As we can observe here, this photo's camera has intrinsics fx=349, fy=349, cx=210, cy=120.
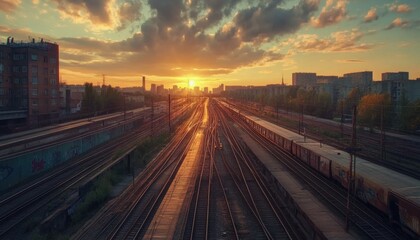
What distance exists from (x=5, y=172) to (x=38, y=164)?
425 centimetres

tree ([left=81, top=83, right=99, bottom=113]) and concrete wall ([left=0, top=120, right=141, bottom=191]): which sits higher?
tree ([left=81, top=83, right=99, bottom=113])

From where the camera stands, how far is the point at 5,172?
74.4ft

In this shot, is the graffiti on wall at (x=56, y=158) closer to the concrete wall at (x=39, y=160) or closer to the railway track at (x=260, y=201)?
the concrete wall at (x=39, y=160)

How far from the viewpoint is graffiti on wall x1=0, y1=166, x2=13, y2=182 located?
2234 centimetres

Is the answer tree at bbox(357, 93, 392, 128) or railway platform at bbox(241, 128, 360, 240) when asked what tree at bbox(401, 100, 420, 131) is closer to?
tree at bbox(357, 93, 392, 128)

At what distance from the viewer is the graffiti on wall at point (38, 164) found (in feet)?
86.4

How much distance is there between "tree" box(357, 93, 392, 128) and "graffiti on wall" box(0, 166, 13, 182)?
141 feet

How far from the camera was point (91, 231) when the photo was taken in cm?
1496

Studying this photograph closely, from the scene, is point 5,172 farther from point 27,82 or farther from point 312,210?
point 27,82

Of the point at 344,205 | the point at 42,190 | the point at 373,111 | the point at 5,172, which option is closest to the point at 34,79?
the point at 5,172

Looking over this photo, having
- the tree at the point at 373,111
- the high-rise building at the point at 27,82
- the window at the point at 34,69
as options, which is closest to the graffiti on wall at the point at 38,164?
the high-rise building at the point at 27,82

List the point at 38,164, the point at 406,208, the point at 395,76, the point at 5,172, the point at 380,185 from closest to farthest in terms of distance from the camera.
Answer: the point at 406,208, the point at 380,185, the point at 5,172, the point at 38,164, the point at 395,76

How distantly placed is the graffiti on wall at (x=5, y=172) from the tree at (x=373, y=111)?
42.9 meters

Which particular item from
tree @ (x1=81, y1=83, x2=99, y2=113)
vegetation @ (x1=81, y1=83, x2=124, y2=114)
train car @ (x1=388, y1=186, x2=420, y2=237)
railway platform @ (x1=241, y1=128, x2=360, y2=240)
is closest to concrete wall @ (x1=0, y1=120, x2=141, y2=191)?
railway platform @ (x1=241, y1=128, x2=360, y2=240)
